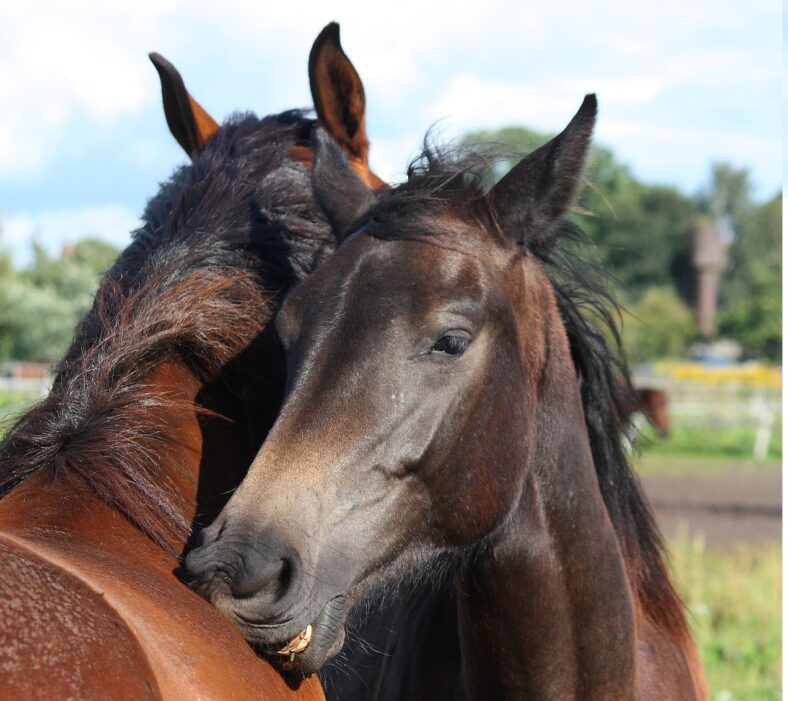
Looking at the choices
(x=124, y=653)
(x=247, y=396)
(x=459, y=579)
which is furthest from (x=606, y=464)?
(x=124, y=653)

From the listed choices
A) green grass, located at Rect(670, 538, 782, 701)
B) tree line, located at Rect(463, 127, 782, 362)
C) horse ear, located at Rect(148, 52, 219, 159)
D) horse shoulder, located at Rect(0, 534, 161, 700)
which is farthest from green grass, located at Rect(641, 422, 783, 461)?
horse shoulder, located at Rect(0, 534, 161, 700)

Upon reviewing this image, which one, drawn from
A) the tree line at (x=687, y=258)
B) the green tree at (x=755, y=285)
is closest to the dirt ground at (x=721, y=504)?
the tree line at (x=687, y=258)

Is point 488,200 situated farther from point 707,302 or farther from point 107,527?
point 707,302

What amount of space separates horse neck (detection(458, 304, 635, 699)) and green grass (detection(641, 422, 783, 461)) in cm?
2081

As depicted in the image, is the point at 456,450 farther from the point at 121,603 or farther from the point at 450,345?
the point at 121,603

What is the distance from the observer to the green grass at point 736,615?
7020 millimetres

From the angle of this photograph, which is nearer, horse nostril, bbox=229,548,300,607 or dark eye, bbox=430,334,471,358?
horse nostril, bbox=229,548,300,607

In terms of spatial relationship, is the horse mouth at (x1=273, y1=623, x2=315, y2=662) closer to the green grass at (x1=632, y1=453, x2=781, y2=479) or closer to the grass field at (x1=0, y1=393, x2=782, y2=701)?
the grass field at (x1=0, y1=393, x2=782, y2=701)

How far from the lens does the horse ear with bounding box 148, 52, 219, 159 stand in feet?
10.3

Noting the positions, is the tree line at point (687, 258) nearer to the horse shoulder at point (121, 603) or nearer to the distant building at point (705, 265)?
the distant building at point (705, 265)

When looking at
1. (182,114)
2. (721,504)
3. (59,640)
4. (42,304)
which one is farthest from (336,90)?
(42,304)

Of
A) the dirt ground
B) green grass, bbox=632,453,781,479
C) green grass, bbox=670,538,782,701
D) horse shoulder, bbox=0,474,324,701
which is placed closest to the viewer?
horse shoulder, bbox=0,474,324,701

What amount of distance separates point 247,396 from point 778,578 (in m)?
7.92

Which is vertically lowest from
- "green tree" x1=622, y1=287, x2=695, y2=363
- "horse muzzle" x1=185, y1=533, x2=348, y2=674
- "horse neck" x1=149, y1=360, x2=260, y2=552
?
"horse muzzle" x1=185, y1=533, x2=348, y2=674
